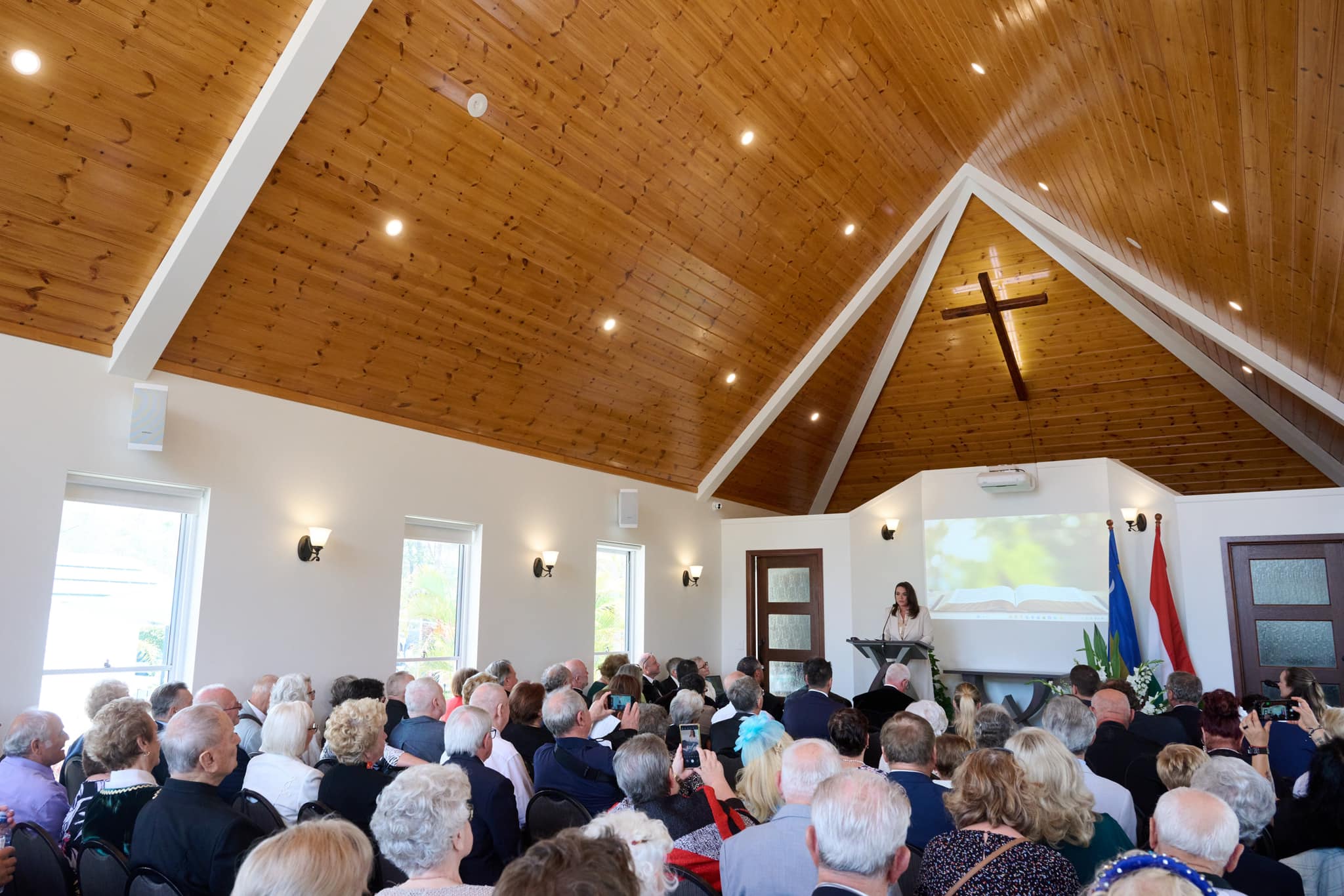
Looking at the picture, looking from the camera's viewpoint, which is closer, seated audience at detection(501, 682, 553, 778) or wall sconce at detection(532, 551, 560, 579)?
seated audience at detection(501, 682, 553, 778)

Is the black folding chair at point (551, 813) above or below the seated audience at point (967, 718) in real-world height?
below

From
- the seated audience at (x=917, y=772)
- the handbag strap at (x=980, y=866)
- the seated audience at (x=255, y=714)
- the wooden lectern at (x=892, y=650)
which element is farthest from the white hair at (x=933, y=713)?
the wooden lectern at (x=892, y=650)

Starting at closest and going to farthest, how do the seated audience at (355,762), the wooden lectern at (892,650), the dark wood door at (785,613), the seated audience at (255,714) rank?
the seated audience at (355,762) < the seated audience at (255,714) < the wooden lectern at (892,650) < the dark wood door at (785,613)

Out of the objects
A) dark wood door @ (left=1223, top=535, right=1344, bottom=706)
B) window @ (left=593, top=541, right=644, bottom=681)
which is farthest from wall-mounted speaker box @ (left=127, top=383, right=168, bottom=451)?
dark wood door @ (left=1223, top=535, right=1344, bottom=706)

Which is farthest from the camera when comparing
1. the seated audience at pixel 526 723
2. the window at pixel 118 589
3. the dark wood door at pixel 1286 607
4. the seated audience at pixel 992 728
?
the dark wood door at pixel 1286 607

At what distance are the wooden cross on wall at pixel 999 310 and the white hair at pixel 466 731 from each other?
19.6 feet

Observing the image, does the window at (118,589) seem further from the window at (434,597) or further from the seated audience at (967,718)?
the seated audience at (967,718)

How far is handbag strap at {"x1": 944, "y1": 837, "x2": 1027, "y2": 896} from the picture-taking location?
198 centimetres

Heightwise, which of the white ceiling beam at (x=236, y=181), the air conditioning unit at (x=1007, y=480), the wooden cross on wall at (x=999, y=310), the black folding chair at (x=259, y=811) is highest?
the wooden cross on wall at (x=999, y=310)

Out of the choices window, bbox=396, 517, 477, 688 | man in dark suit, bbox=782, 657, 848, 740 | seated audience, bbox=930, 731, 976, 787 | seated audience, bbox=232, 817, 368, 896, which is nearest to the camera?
seated audience, bbox=232, 817, 368, 896

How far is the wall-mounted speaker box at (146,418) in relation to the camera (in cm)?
496

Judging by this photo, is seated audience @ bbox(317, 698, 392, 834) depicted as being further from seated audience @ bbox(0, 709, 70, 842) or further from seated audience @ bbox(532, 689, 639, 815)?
seated audience @ bbox(0, 709, 70, 842)

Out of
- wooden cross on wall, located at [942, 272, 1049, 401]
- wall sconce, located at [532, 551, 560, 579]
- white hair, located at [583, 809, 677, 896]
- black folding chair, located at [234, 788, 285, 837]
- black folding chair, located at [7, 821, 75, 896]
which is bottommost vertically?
black folding chair, located at [7, 821, 75, 896]

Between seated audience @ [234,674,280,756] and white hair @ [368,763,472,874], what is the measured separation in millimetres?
2200
